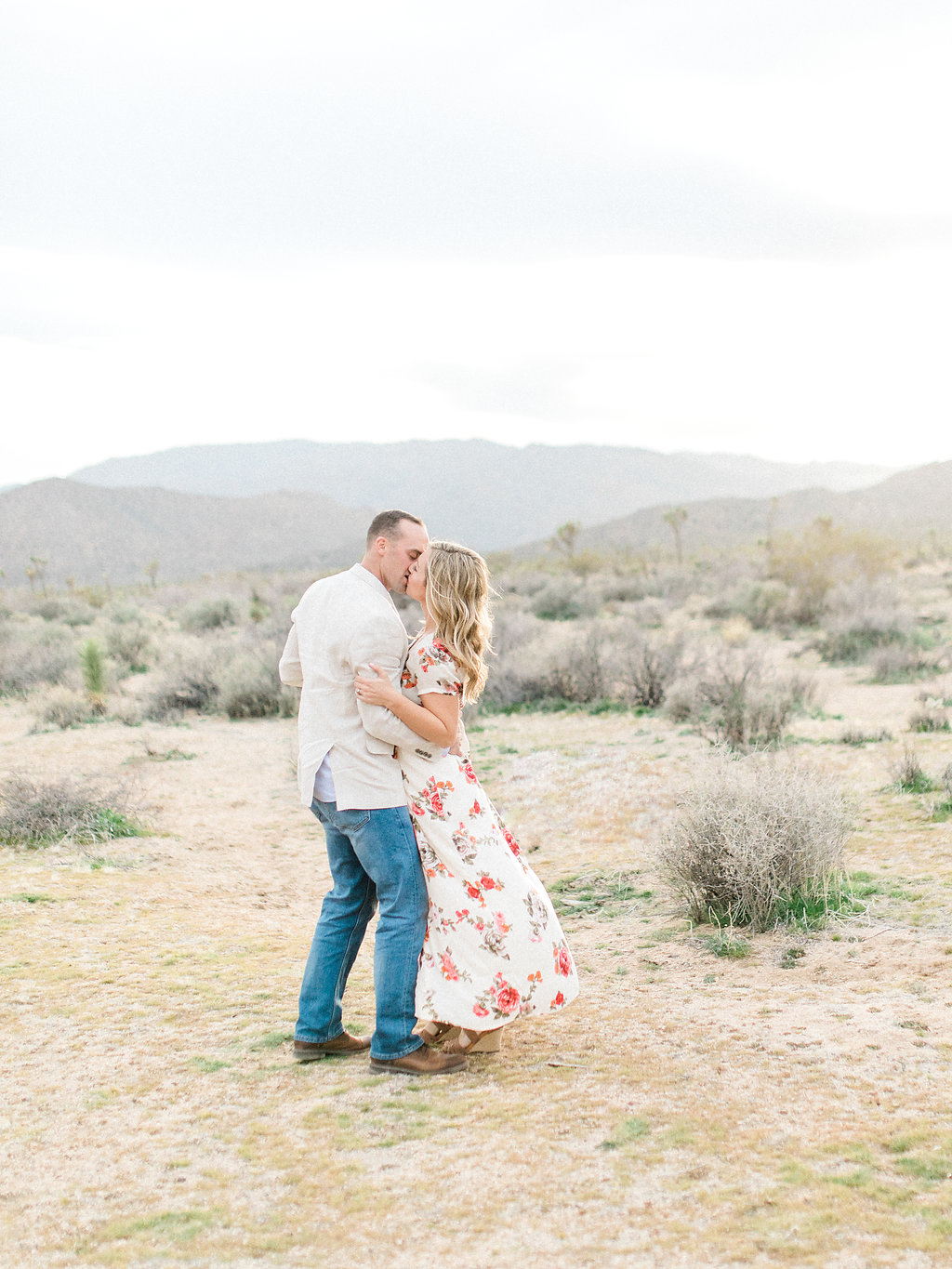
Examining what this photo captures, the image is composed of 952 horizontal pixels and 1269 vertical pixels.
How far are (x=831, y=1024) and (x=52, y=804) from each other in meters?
5.82

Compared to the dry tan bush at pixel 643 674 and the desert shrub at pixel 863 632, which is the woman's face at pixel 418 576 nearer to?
the dry tan bush at pixel 643 674

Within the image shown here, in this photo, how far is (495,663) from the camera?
14.2m

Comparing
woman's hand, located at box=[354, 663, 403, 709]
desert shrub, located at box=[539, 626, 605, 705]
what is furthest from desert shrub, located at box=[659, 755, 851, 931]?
desert shrub, located at box=[539, 626, 605, 705]

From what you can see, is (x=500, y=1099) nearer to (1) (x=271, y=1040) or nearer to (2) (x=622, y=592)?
(1) (x=271, y=1040)

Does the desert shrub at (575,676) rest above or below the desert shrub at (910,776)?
above

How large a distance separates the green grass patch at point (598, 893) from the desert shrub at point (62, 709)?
836cm

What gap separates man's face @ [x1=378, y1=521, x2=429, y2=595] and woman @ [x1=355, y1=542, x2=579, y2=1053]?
0.11 ft

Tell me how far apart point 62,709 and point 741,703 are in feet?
27.9

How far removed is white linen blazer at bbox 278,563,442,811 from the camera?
11.6 ft

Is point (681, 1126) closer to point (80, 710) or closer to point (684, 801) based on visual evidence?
point (684, 801)

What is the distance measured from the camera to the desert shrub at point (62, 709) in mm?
13055

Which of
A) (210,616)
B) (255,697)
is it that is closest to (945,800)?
(255,697)

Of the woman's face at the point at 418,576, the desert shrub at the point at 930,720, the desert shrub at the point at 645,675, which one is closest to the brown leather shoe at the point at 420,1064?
the woman's face at the point at 418,576

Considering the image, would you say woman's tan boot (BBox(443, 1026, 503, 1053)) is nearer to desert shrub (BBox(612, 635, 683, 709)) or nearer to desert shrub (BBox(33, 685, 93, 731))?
desert shrub (BBox(612, 635, 683, 709))
